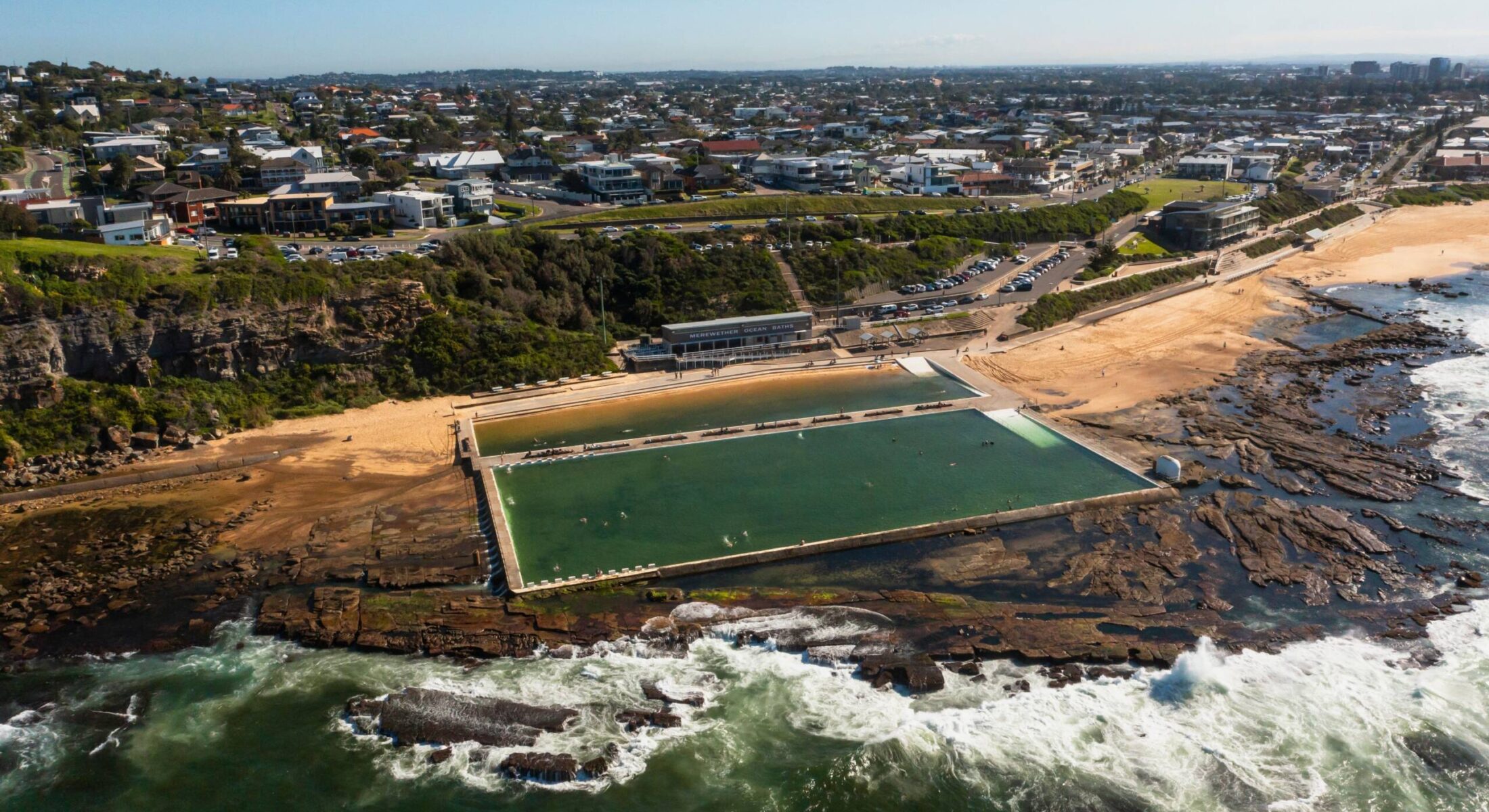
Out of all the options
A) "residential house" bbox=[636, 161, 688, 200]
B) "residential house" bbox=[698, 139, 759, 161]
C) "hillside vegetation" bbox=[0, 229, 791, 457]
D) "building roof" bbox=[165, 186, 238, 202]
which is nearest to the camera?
"hillside vegetation" bbox=[0, 229, 791, 457]

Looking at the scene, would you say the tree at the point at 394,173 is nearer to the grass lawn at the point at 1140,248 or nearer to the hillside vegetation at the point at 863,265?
the hillside vegetation at the point at 863,265

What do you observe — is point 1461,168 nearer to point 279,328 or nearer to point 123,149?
point 279,328

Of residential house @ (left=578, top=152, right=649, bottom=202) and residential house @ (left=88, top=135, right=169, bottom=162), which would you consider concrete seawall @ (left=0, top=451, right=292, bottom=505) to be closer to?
residential house @ (left=578, top=152, right=649, bottom=202)

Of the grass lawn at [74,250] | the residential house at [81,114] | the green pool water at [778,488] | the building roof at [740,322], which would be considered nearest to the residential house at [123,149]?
the residential house at [81,114]

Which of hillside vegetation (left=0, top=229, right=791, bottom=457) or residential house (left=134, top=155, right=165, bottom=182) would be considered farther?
residential house (left=134, top=155, right=165, bottom=182)

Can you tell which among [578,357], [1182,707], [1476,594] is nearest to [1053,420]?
[1476,594]

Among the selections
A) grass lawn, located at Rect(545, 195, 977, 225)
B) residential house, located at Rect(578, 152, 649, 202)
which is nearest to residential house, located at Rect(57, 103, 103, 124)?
residential house, located at Rect(578, 152, 649, 202)

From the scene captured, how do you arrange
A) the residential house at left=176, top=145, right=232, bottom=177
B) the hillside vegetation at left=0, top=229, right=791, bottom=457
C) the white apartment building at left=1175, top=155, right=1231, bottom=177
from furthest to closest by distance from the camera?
the white apartment building at left=1175, top=155, right=1231, bottom=177
the residential house at left=176, top=145, right=232, bottom=177
the hillside vegetation at left=0, top=229, right=791, bottom=457

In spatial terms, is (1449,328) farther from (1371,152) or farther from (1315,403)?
(1371,152)
